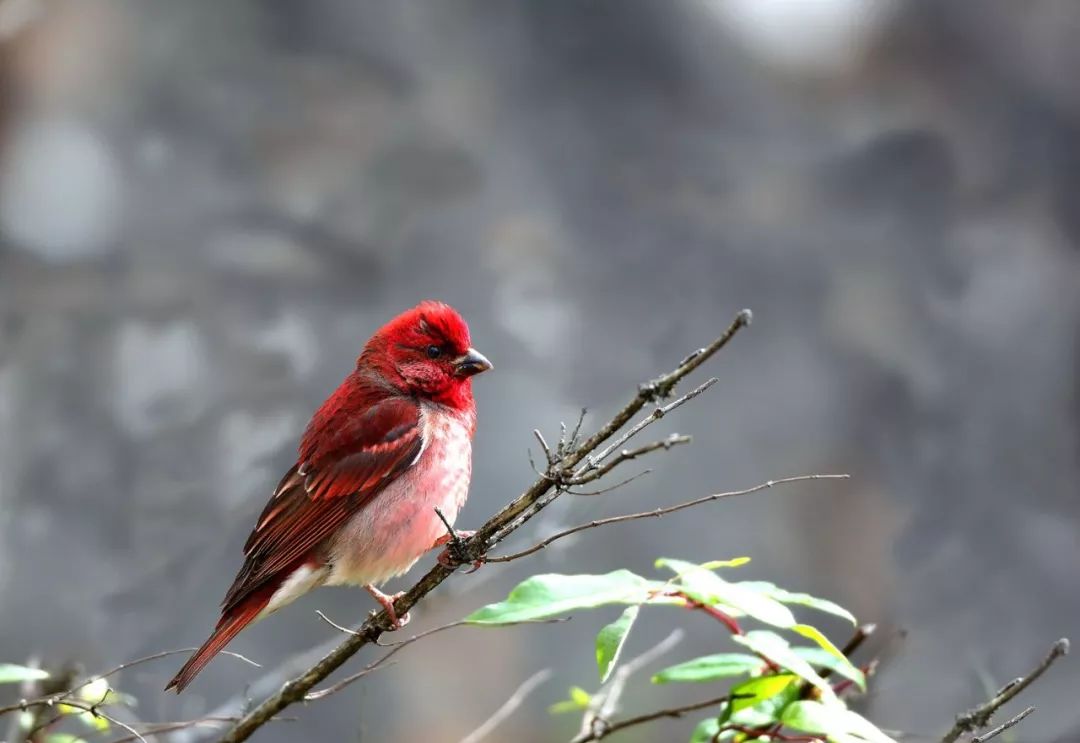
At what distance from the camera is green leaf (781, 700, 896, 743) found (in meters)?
1.15

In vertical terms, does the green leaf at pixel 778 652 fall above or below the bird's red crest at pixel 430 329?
below

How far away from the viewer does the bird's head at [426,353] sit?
1.82 meters

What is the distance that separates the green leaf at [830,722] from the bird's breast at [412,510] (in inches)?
29.6

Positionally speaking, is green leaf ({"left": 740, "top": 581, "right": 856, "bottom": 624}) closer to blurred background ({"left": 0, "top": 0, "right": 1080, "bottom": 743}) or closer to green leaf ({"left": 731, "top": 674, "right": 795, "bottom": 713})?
green leaf ({"left": 731, "top": 674, "right": 795, "bottom": 713})

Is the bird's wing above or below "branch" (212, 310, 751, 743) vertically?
above

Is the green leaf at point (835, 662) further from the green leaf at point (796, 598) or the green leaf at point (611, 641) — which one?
the green leaf at point (611, 641)

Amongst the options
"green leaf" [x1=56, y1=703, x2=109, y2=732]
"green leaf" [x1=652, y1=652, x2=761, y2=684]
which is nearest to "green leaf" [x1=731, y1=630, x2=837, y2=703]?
"green leaf" [x1=652, y1=652, x2=761, y2=684]

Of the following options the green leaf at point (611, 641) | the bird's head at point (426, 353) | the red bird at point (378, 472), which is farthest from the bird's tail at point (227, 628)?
the green leaf at point (611, 641)

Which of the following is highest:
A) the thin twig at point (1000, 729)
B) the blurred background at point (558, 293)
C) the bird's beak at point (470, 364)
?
the blurred background at point (558, 293)

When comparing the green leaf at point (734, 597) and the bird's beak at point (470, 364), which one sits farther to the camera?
the bird's beak at point (470, 364)

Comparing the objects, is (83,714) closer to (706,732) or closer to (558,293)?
(706,732)

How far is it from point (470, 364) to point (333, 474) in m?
0.31

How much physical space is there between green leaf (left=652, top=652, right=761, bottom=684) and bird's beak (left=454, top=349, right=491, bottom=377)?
0.68 metres

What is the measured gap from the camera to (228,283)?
121 inches
